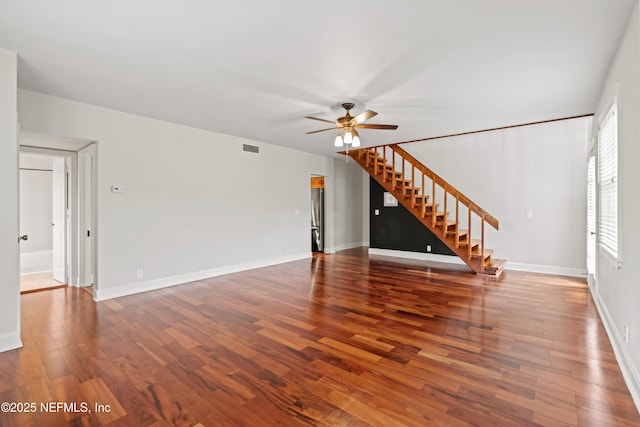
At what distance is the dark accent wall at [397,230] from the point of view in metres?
7.37

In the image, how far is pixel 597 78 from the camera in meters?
3.37

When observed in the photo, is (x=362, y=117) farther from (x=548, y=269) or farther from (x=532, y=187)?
(x=548, y=269)

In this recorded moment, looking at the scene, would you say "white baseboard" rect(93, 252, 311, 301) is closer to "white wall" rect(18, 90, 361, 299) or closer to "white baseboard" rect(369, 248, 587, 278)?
"white wall" rect(18, 90, 361, 299)

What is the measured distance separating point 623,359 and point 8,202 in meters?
5.39

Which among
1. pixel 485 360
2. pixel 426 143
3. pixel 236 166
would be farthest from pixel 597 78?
pixel 236 166

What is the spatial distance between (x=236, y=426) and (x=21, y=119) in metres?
4.32

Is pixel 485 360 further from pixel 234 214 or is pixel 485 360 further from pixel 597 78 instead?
pixel 234 214

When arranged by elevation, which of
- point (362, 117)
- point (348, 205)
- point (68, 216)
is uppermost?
point (362, 117)

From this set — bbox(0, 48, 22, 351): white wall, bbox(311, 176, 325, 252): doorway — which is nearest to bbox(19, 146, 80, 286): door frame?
bbox(0, 48, 22, 351): white wall

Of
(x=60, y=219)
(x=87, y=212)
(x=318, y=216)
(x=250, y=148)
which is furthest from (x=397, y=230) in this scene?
(x=60, y=219)

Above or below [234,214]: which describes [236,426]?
below

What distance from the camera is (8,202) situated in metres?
2.85

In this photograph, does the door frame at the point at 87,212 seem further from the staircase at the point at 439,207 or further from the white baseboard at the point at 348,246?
the white baseboard at the point at 348,246

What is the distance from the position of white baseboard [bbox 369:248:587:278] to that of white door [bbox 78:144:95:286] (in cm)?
602
